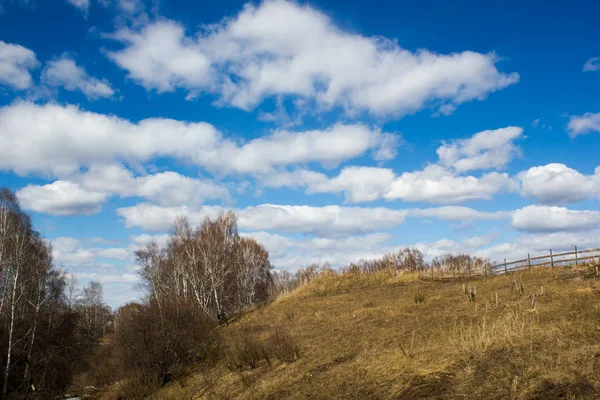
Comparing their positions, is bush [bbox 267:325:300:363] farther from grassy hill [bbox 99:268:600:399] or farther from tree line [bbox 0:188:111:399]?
tree line [bbox 0:188:111:399]

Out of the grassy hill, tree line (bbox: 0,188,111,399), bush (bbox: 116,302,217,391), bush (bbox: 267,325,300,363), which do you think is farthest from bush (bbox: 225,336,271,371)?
tree line (bbox: 0,188,111,399)

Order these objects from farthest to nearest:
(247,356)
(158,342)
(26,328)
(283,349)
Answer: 1. (26,328)
2. (158,342)
3. (247,356)
4. (283,349)

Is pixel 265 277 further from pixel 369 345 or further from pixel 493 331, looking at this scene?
pixel 493 331

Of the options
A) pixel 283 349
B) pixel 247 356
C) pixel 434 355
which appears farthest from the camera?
pixel 247 356

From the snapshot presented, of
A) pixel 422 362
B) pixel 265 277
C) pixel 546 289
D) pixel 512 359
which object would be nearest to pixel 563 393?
pixel 512 359

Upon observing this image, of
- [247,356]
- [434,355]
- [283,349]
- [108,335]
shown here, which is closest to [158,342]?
[247,356]

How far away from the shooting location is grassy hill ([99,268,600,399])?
8.05m

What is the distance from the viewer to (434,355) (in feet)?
34.9

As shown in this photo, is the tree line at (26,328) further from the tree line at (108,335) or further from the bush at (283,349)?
the bush at (283,349)

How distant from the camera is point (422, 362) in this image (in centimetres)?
1034

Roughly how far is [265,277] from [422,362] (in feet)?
196

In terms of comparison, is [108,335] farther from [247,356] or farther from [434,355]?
[434,355]

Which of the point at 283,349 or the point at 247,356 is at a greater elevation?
the point at 283,349

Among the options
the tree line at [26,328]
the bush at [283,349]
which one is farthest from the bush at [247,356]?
the tree line at [26,328]
